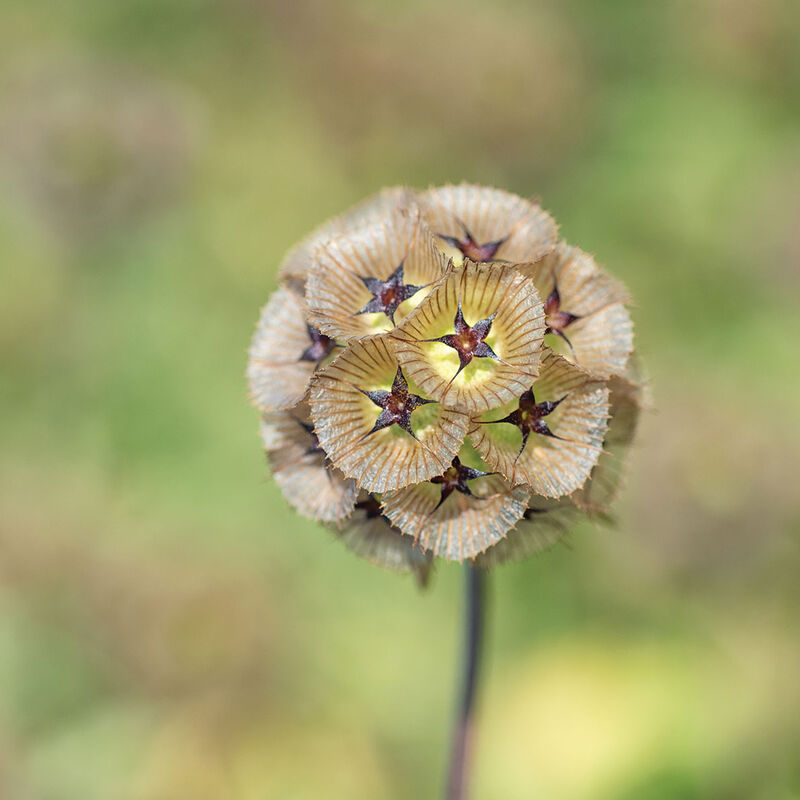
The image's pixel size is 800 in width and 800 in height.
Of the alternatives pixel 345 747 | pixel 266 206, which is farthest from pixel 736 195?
pixel 345 747

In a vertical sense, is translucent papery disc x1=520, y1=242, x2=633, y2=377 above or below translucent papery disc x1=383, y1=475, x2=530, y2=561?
above

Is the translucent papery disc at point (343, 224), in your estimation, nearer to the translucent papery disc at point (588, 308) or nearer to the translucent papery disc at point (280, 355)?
the translucent papery disc at point (280, 355)

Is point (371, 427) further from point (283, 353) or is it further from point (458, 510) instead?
point (283, 353)

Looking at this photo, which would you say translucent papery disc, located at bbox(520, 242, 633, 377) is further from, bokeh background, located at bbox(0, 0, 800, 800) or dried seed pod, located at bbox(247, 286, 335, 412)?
bokeh background, located at bbox(0, 0, 800, 800)

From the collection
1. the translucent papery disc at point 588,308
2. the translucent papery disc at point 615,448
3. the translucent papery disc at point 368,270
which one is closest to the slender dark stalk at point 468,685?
the translucent papery disc at point 615,448

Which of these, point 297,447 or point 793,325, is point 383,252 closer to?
point 297,447

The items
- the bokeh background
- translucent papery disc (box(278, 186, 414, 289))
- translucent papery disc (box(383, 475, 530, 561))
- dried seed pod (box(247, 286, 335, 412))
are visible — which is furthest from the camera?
the bokeh background

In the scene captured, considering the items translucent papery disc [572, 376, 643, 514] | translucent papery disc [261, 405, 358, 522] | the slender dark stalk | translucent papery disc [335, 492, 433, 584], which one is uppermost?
translucent papery disc [572, 376, 643, 514]

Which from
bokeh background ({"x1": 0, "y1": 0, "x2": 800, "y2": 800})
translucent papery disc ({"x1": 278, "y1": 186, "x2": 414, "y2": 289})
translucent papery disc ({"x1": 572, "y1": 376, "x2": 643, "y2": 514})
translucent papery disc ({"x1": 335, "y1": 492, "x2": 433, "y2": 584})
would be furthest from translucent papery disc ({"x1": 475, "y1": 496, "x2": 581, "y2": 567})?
bokeh background ({"x1": 0, "y1": 0, "x2": 800, "y2": 800})
